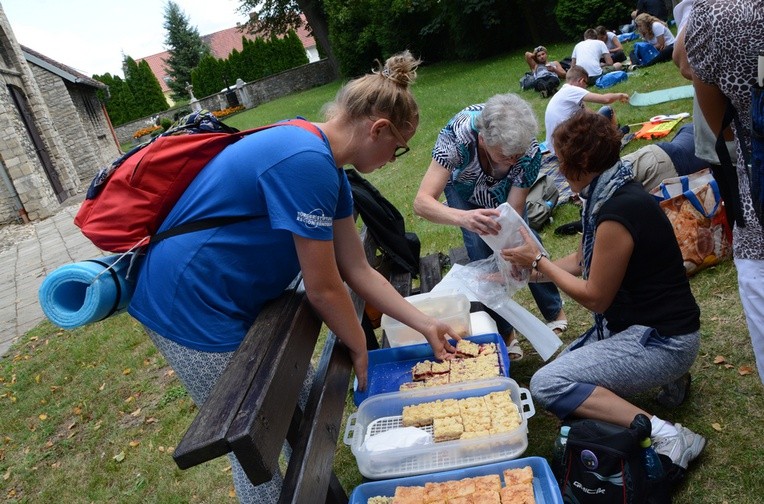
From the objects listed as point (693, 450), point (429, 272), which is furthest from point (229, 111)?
point (693, 450)

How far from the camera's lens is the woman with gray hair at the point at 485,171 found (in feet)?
11.0

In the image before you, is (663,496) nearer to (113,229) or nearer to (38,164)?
(113,229)

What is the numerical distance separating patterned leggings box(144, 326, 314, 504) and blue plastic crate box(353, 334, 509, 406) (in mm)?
733

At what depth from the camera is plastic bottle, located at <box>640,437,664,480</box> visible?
2.40 m

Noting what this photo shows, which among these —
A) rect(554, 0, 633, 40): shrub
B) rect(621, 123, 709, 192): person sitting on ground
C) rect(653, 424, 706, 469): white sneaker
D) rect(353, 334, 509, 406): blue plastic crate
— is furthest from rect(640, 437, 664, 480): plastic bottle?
rect(554, 0, 633, 40): shrub

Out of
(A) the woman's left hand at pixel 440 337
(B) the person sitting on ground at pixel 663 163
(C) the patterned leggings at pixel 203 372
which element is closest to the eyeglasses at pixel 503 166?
(A) the woman's left hand at pixel 440 337

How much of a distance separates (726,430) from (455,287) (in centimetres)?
157

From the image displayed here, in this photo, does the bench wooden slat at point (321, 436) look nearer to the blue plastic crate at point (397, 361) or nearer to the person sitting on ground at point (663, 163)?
the blue plastic crate at point (397, 361)

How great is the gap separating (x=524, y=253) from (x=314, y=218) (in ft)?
4.70

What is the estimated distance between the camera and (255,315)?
2.32 meters

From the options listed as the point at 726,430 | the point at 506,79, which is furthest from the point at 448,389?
the point at 506,79

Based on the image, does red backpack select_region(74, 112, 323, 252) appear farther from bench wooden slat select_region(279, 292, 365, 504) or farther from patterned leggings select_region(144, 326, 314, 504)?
bench wooden slat select_region(279, 292, 365, 504)

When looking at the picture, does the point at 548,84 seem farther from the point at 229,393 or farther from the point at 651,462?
the point at 229,393

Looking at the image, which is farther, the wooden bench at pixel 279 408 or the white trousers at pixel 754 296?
the white trousers at pixel 754 296
